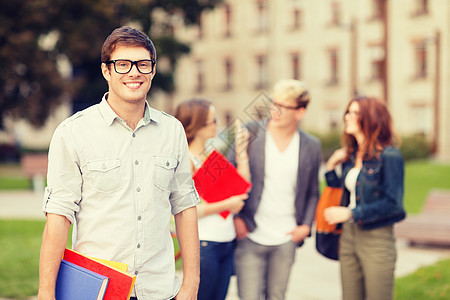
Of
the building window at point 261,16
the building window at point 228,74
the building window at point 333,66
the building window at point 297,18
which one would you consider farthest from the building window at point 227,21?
the building window at point 333,66

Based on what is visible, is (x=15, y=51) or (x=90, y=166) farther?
(x=15, y=51)

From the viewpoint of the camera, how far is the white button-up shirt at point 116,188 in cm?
258

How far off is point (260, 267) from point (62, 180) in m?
2.35

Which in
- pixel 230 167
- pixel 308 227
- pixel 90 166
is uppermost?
pixel 90 166

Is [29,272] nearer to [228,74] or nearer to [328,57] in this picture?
[328,57]

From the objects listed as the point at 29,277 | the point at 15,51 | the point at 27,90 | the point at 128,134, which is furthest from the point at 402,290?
the point at 27,90

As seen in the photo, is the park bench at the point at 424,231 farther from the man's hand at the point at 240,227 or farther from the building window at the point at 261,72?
the building window at the point at 261,72

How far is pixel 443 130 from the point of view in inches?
1444

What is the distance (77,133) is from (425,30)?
37.3 meters

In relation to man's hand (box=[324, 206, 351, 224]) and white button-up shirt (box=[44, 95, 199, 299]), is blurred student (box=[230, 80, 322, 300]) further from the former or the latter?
white button-up shirt (box=[44, 95, 199, 299])

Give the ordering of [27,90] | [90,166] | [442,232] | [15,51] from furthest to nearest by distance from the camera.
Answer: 1. [27,90]
2. [15,51]
3. [442,232]
4. [90,166]

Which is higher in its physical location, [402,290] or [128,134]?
[128,134]

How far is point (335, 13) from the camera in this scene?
137 feet

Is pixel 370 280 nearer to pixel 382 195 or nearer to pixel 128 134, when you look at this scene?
pixel 382 195
